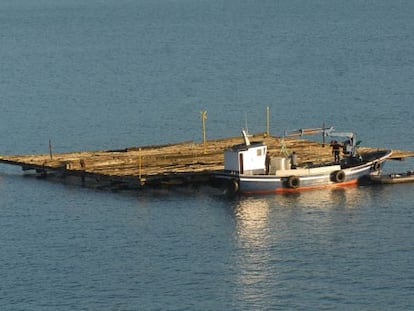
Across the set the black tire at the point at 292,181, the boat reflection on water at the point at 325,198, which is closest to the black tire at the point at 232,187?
the boat reflection on water at the point at 325,198

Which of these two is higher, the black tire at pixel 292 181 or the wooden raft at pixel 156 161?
the wooden raft at pixel 156 161

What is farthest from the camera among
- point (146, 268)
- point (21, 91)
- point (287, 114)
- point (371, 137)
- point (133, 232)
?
point (21, 91)

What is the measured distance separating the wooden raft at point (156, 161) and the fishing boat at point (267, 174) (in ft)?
7.68

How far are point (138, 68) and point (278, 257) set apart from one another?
10114 cm

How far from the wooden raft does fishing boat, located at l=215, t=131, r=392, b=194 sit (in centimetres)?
234

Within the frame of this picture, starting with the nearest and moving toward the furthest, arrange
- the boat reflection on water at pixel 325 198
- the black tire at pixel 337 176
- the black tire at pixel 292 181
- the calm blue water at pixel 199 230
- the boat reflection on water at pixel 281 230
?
the calm blue water at pixel 199 230, the boat reflection on water at pixel 281 230, the boat reflection on water at pixel 325 198, the black tire at pixel 292 181, the black tire at pixel 337 176

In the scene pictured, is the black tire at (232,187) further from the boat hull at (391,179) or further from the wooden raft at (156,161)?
the boat hull at (391,179)

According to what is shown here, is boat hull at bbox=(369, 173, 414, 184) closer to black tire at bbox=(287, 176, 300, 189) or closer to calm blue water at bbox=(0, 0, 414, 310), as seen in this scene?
calm blue water at bbox=(0, 0, 414, 310)

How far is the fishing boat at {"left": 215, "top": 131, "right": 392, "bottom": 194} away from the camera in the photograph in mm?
107375

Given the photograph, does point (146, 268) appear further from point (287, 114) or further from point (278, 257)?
point (287, 114)

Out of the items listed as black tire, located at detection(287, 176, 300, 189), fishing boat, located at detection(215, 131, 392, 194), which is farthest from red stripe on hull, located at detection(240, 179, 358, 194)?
black tire, located at detection(287, 176, 300, 189)

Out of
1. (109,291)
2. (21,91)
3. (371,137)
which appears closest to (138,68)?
(21,91)

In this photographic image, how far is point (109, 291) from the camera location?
87188 millimetres

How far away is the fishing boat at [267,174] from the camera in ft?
352
